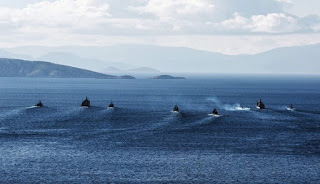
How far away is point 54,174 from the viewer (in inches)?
3772

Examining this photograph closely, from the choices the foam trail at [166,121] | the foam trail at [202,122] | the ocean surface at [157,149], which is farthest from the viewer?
the foam trail at [202,122]

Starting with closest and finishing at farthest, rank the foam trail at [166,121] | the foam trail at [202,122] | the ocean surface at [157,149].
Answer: the ocean surface at [157,149] → the foam trail at [166,121] → the foam trail at [202,122]

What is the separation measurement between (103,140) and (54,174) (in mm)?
37008

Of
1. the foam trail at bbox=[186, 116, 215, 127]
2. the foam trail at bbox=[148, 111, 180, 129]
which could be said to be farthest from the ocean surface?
the foam trail at bbox=[148, 111, 180, 129]

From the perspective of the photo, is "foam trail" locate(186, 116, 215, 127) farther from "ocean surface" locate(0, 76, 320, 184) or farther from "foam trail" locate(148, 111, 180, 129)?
"foam trail" locate(148, 111, 180, 129)

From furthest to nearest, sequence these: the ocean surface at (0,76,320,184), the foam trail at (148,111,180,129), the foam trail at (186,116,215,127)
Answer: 1. the foam trail at (186,116,215,127)
2. the foam trail at (148,111,180,129)
3. the ocean surface at (0,76,320,184)

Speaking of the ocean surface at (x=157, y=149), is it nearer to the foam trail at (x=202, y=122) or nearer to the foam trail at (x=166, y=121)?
the foam trail at (x=202, y=122)

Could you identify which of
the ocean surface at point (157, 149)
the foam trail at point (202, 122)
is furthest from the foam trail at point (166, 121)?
the foam trail at point (202, 122)

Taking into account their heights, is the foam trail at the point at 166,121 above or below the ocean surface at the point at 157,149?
above

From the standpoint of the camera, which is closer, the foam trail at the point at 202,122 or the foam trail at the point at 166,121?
the foam trail at the point at 166,121

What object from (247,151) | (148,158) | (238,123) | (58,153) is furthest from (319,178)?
(238,123)

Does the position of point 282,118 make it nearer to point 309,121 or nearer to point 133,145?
point 309,121

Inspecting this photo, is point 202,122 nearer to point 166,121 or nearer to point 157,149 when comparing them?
point 166,121

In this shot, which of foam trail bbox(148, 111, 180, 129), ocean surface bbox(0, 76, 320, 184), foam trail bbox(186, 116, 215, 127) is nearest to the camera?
ocean surface bbox(0, 76, 320, 184)
